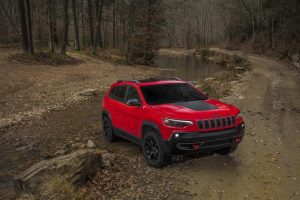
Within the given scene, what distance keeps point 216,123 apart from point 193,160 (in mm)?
1629

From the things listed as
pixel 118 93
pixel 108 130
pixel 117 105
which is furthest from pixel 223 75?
pixel 117 105

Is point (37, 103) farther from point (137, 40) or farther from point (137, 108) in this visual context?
point (137, 40)

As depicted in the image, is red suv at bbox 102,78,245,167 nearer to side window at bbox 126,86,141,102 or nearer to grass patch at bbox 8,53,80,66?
side window at bbox 126,86,141,102

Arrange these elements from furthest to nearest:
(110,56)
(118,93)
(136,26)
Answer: (110,56) → (136,26) → (118,93)

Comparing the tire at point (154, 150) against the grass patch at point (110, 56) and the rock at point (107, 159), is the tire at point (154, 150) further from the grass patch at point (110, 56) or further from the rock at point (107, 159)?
the grass patch at point (110, 56)

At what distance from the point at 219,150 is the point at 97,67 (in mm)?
25200

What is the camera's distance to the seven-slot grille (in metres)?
8.72

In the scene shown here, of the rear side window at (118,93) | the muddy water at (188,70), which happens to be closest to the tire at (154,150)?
the rear side window at (118,93)

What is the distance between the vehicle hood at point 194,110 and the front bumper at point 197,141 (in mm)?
388

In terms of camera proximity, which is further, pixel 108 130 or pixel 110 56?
pixel 110 56

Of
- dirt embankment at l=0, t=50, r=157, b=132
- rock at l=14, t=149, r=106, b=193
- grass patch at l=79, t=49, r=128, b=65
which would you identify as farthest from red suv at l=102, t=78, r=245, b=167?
grass patch at l=79, t=49, r=128, b=65

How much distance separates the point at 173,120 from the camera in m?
8.76

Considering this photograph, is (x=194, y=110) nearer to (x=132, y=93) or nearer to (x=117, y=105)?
(x=132, y=93)

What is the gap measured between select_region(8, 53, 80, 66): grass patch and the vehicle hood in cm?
2179
